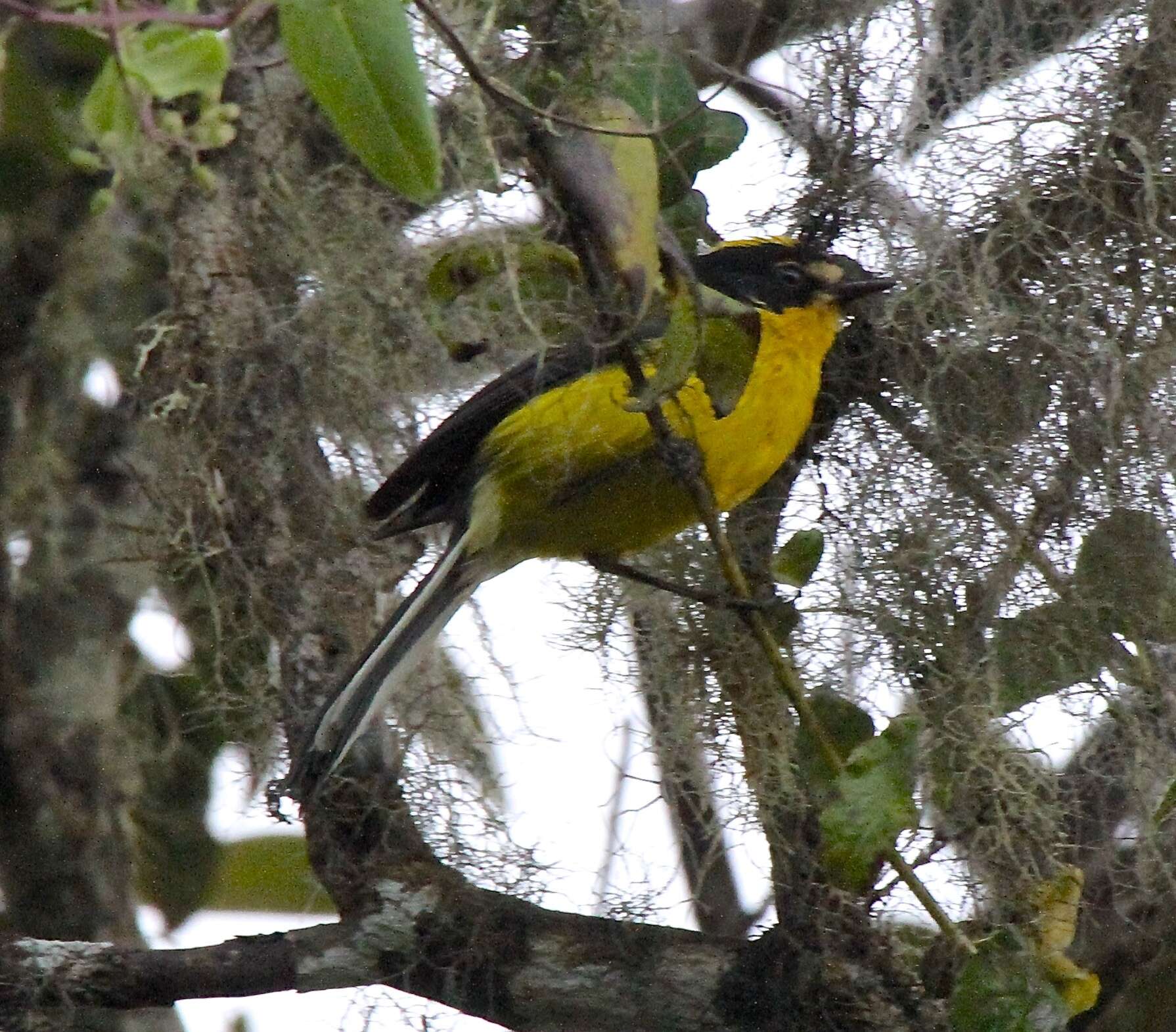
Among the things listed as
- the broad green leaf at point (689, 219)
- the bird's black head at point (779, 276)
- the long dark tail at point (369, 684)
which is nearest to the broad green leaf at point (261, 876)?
the long dark tail at point (369, 684)

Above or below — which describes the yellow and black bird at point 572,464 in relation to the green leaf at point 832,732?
above

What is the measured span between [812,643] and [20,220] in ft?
5.90

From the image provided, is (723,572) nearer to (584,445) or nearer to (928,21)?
(584,445)

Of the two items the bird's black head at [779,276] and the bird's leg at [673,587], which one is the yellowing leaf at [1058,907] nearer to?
the bird's leg at [673,587]

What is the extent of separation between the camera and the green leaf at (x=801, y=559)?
2.07 meters

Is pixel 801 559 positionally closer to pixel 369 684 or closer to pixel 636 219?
pixel 369 684

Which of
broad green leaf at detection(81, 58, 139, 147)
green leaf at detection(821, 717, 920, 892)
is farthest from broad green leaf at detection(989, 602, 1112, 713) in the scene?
broad green leaf at detection(81, 58, 139, 147)

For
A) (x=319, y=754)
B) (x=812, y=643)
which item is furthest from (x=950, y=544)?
(x=319, y=754)

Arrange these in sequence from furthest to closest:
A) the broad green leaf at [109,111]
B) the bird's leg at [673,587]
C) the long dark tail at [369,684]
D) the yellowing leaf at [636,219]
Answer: the long dark tail at [369,684] → the bird's leg at [673,587] → the broad green leaf at [109,111] → the yellowing leaf at [636,219]

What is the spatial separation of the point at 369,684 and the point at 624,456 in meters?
0.42

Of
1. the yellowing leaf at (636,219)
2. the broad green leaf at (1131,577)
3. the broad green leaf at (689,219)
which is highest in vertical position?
the broad green leaf at (689,219)

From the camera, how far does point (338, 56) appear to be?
1.35 m

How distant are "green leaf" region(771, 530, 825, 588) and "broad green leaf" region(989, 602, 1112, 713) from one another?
0.72 ft

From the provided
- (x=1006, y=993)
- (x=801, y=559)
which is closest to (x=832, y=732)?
(x=801, y=559)
